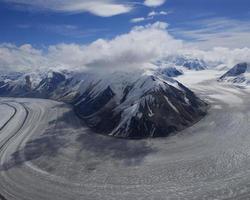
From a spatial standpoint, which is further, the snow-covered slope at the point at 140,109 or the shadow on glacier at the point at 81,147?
the snow-covered slope at the point at 140,109

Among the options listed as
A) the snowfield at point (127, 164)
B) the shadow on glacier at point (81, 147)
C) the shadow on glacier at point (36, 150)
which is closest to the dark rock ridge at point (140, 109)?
the snowfield at point (127, 164)

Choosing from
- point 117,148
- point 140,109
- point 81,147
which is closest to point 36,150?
point 81,147

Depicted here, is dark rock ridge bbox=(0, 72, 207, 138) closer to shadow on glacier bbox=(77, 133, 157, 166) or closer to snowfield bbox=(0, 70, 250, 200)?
shadow on glacier bbox=(77, 133, 157, 166)

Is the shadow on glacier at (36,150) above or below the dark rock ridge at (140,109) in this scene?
below

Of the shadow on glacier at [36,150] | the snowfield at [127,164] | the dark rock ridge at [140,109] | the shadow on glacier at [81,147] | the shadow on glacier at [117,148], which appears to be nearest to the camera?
the snowfield at [127,164]

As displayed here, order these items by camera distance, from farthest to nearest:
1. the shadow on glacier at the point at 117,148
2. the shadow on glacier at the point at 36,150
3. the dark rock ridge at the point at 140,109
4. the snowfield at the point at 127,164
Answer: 1. the dark rock ridge at the point at 140,109
2. the shadow on glacier at the point at 36,150
3. the shadow on glacier at the point at 117,148
4. the snowfield at the point at 127,164

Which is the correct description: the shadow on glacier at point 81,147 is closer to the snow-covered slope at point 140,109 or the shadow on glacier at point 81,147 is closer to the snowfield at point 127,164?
the snowfield at point 127,164

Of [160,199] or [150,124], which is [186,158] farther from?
[150,124]
